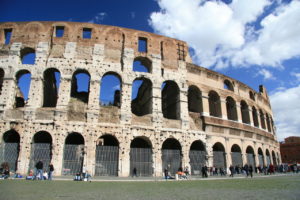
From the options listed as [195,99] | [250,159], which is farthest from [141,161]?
[250,159]

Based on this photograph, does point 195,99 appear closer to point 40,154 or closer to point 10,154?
point 40,154

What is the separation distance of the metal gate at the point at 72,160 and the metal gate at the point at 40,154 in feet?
3.25

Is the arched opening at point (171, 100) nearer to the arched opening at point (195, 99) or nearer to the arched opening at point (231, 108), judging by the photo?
the arched opening at point (195, 99)

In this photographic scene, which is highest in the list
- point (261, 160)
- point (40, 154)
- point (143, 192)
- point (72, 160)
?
point (40, 154)

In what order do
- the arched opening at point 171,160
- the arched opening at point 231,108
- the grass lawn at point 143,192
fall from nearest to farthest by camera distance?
the grass lawn at point 143,192 → the arched opening at point 171,160 → the arched opening at point 231,108

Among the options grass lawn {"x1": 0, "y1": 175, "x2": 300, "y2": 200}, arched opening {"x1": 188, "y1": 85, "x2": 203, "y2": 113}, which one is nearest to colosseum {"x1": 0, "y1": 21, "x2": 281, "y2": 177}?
arched opening {"x1": 188, "y1": 85, "x2": 203, "y2": 113}

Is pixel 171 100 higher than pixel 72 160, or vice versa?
pixel 171 100

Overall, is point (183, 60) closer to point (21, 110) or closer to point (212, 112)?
point (212, 112)

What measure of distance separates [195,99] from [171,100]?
6.88 ft

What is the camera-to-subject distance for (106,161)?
13609mm

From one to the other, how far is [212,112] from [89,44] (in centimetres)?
1201

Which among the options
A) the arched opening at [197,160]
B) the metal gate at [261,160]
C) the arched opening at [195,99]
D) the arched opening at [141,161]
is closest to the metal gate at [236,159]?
the arched opening at [197,160]

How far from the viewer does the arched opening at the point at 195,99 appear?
58.7 ft

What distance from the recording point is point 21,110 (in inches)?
540
